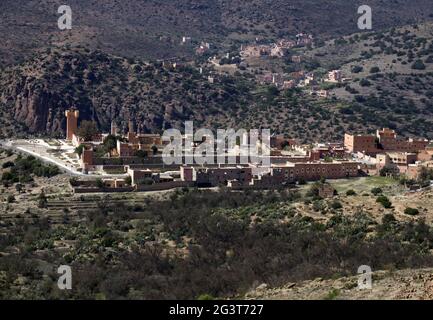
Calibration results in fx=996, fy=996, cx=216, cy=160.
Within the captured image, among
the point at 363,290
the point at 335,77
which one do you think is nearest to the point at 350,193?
the point at 363,290

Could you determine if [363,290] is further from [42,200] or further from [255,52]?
[255,52]

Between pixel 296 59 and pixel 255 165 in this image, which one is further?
pixel 296 59

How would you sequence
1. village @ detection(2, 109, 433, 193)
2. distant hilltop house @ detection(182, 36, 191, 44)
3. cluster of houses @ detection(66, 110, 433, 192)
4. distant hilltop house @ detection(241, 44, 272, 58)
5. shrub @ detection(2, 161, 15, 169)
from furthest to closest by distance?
distant hilltop house @ detection(182, 36, 191, 44) → distant hilltop house @ detection(241, 44, 272, 58) → shrub @ detection(2, 161, 15, 169) → village @ detection(2, 109, 433, 193) → cluster of houses @ detection(66, 110, 433, 192)

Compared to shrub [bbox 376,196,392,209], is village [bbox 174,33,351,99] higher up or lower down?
higher up

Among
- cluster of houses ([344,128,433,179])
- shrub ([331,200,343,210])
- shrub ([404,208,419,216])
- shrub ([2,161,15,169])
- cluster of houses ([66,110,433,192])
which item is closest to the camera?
shrub ([404,208,419,216])

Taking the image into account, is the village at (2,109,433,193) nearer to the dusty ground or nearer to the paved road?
the paved road

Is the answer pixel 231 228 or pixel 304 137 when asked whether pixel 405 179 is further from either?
pixel 304 137

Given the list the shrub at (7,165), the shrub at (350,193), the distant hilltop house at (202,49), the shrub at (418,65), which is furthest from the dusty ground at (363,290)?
the distant hilltop house at (202,49)

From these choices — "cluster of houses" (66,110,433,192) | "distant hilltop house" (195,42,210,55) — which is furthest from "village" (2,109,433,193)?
"distant hilltop house" (195,42,210,55)
